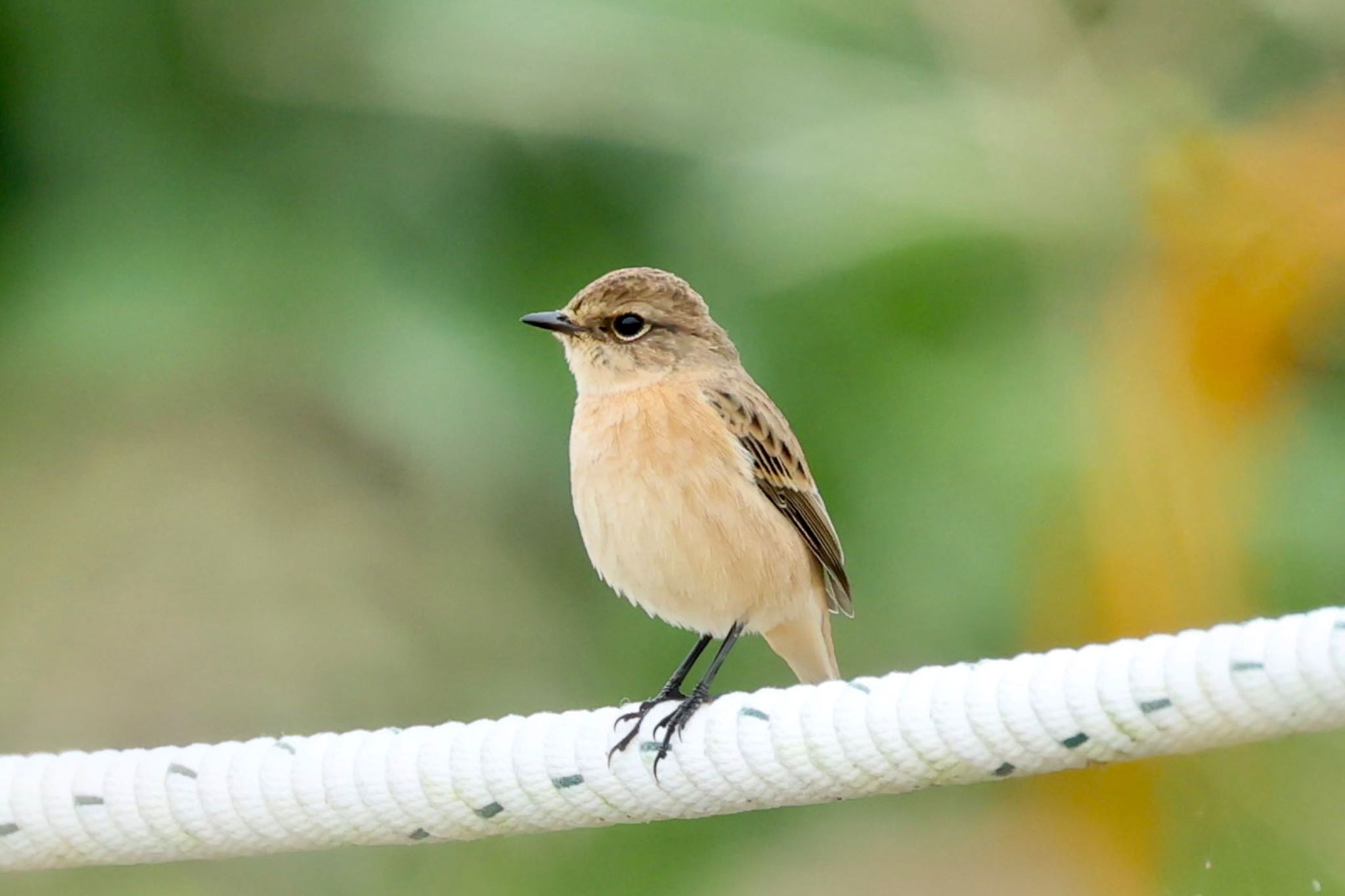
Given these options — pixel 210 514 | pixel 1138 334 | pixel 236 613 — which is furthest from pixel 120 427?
pixel 1138 334

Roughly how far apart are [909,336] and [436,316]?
1362mm

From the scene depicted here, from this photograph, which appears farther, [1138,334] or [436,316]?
[436,316]

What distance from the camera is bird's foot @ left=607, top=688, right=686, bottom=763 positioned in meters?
2.26

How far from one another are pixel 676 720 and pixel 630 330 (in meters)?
1.08

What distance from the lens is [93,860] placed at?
2.22 meters

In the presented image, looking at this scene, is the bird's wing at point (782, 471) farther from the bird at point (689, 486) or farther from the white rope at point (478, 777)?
the white rope at point (478, 777)

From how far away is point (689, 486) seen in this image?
311 cm

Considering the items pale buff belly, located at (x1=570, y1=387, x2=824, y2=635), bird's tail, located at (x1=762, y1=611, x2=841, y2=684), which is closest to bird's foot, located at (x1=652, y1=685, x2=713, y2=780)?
pale buff belly, located at (x1=570, y1=387, x2=824, y2=635)

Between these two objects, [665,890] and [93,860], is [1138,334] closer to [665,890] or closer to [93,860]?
[665,890]

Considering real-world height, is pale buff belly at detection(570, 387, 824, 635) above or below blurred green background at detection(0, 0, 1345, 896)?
below

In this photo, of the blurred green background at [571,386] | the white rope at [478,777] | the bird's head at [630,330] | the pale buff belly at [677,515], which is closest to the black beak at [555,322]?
the bird's head at [630,330]

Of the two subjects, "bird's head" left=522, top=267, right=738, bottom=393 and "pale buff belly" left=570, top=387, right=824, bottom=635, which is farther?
"bird's head" left=522, top=267, right=738, bottom=393

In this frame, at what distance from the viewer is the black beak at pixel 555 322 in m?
3.37

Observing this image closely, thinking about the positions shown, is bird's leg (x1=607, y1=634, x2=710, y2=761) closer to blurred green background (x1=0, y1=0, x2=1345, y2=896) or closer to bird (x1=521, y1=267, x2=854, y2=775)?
bird (x1=521, y1=267, x2=854, y2=775)
